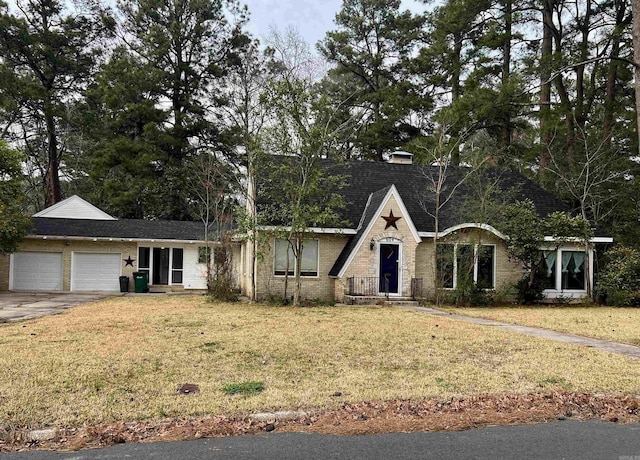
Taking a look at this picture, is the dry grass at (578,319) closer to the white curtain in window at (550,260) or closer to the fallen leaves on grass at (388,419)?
the white curtain in window at (550,260)

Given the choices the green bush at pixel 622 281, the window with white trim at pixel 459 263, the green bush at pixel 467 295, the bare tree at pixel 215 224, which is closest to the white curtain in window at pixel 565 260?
the green bush at pixel 622 281

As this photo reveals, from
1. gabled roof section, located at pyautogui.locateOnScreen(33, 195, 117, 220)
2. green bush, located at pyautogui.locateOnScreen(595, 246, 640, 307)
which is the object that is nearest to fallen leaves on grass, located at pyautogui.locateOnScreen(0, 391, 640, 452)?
green bush, located at pyautogui.locateOnScreen(595, 246, 640, 307)

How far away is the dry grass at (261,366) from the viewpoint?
19.4 ft

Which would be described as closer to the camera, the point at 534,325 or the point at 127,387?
the point at 127,387

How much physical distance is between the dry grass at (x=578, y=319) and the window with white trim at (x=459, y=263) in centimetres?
155

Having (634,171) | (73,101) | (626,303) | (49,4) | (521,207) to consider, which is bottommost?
(626,303)

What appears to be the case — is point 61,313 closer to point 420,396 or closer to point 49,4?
point 420,396

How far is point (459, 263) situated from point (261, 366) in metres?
13.3

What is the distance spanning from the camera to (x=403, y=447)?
4.76m

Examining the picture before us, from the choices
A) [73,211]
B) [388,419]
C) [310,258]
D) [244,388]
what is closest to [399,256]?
[310,258]

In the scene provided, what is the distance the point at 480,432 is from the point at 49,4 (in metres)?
40.2

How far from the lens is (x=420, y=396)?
20.6 ft

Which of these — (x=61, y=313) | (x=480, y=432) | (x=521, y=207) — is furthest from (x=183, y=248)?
(x=480, y=432)

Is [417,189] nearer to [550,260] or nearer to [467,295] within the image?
[467,295]
